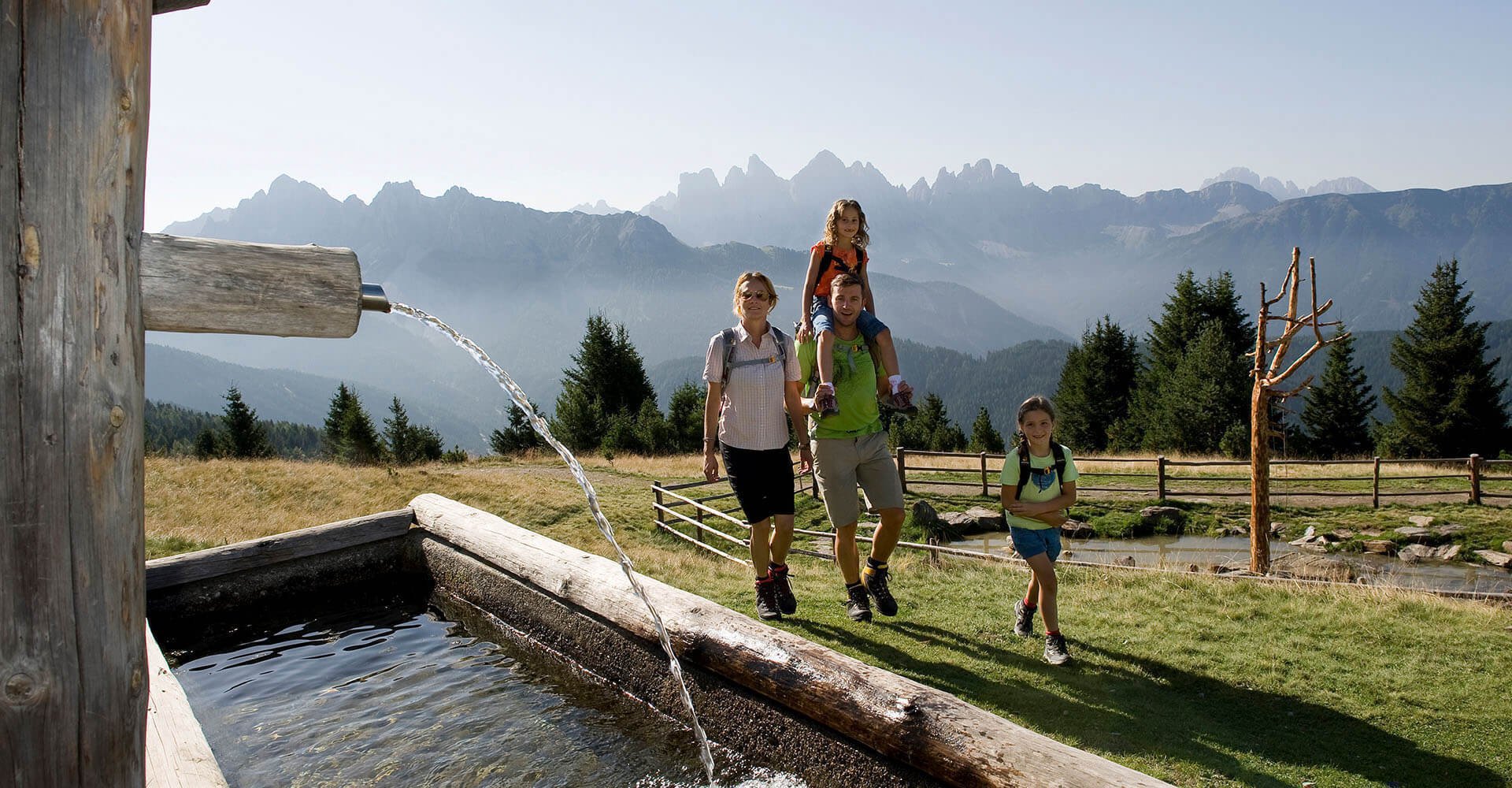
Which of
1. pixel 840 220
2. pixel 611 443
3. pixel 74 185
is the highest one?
pixel 840 220

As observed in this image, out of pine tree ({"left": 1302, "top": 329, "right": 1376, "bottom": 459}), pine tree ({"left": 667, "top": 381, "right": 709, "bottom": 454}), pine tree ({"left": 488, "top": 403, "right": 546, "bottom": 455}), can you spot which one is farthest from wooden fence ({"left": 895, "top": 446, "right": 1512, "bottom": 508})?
pine tree ({"left": 1302, "top": 329, "right": 1376, "bottom": 459})

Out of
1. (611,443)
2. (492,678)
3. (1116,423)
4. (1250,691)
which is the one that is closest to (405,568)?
(492,678)

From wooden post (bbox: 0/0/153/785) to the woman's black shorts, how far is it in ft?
11.7

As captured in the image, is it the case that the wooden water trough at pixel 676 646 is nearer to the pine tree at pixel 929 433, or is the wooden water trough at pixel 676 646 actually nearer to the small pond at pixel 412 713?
the small pond at pixel 412 713

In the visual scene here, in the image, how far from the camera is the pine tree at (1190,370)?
44906 mm

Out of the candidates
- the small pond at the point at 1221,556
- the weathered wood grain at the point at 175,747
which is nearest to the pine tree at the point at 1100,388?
the small pond at the point at 1221,556

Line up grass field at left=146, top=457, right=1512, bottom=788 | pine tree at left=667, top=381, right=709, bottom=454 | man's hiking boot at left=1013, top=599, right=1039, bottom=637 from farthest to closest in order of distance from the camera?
pine tree at left=667, top=381, right=709, bottom=454 → man's hiking boot at left=1013, top=599, right=1039, bottom=637 → grass field at left=146, top=457, right=1512, bottom=788

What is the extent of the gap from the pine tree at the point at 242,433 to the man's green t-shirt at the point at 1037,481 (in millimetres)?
37199

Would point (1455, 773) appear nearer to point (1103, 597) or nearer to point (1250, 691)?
point (1250, 691)

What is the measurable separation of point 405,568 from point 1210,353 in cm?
4680

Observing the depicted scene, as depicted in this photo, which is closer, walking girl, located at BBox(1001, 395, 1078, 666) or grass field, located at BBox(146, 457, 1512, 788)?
grass field, located at BBox(146, 457, 1512, 788)

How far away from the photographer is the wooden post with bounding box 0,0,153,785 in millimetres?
1969

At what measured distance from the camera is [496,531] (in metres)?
7.07

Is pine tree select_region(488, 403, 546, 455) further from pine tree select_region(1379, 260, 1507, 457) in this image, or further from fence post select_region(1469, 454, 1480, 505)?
pine tree select_region(1379, 260, 1507, 457)
